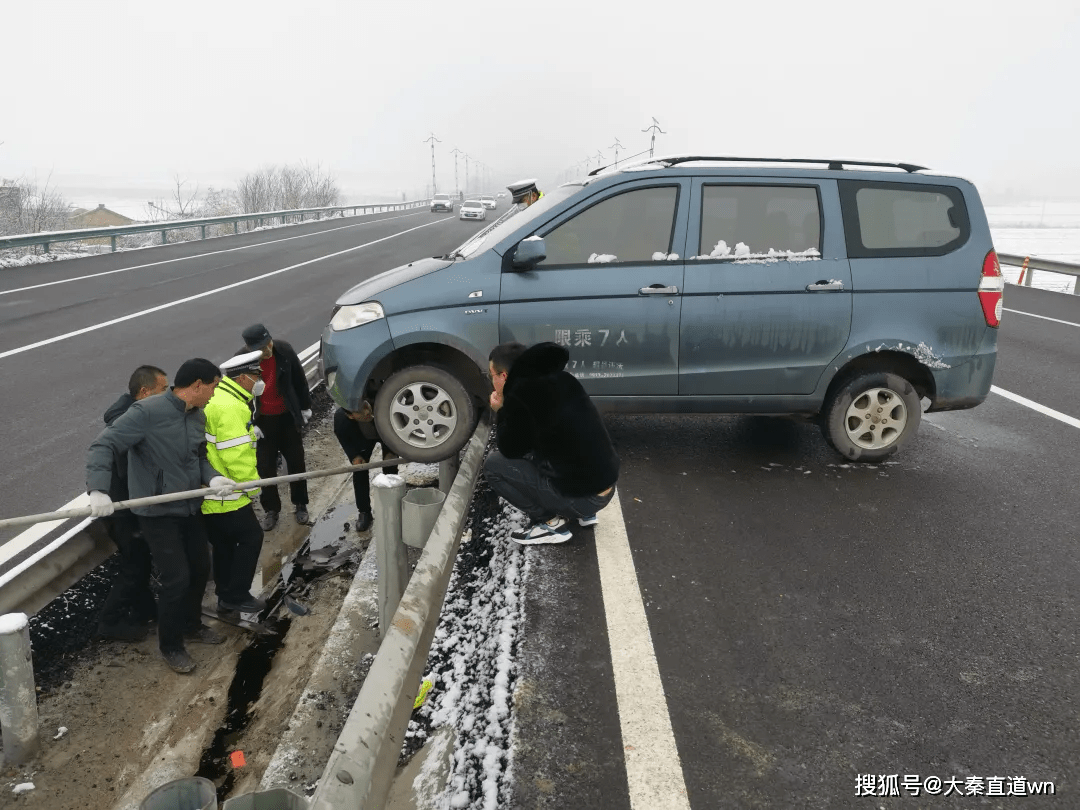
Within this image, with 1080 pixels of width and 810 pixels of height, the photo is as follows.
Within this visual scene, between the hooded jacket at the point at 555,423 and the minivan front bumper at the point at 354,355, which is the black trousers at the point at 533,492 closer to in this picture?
the hooded jacket at the point at 555,423

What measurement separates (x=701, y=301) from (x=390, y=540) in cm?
290

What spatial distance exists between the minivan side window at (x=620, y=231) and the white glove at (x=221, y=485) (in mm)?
2532

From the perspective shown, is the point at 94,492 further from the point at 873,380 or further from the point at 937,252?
the point at 937,252

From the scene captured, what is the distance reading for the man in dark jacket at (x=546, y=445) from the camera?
14.1 feet

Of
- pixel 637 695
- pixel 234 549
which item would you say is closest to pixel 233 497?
pixel 234 549

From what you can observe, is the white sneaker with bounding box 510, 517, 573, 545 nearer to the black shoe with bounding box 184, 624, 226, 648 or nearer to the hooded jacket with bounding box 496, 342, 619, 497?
the hooded jacket with bounding box 496, 342, 619, 497

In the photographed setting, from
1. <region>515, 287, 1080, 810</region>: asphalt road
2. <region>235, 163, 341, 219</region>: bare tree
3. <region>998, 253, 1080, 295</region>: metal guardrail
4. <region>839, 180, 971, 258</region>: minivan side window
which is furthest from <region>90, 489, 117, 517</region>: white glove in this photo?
<region>235, 163, 341, 219</region>: bare tree

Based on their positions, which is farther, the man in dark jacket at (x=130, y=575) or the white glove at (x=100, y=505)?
the man in dark jacket at (x=130, y=575)

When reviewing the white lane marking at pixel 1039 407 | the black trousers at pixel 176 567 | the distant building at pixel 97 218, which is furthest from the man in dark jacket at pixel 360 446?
the distant building at pixel 97 218

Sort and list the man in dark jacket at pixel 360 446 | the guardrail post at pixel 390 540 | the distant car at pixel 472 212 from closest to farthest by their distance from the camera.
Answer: the guardrail post at pixel 390 540 → the man in dark jacket at pixel 360 446 → the distant car at pixel 472 212

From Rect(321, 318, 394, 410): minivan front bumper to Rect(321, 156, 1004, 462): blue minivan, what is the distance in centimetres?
1

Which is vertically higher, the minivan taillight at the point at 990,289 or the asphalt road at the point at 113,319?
the minivan taillight at the point at 990,289

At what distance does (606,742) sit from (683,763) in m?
0.29

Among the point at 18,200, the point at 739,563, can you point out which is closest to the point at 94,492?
the point at 739,563
